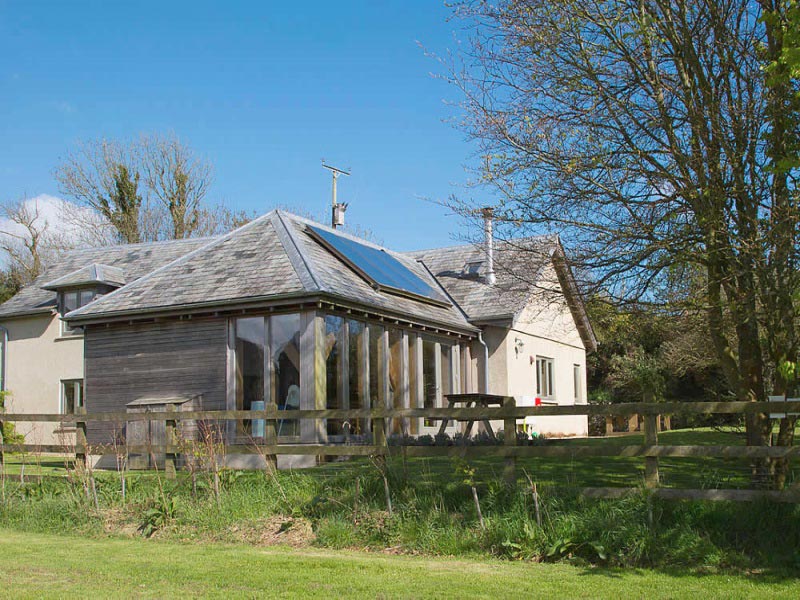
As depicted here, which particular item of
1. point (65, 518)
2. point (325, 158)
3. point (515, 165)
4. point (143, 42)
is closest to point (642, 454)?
point (515, 165)

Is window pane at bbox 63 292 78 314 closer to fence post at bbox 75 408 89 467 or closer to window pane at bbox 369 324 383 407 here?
window pane at bbox 369 324 383 407

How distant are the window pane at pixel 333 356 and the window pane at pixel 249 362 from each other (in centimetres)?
127

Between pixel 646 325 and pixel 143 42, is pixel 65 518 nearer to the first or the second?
pixel 646 325

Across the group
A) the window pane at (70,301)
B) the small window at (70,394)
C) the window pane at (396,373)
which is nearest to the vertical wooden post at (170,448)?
the window pane at (396,373)

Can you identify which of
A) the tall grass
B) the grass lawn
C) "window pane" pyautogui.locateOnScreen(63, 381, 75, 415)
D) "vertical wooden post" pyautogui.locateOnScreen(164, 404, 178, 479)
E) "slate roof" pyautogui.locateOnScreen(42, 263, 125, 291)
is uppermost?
"slate roof" pyautogui.locateOnScreen(42, 263, 125, 291)

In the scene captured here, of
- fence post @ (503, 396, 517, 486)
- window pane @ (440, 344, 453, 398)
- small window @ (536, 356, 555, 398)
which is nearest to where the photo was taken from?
fence post @ (503, 396, 517, 486)

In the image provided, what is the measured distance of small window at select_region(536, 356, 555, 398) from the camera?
25.4 meters

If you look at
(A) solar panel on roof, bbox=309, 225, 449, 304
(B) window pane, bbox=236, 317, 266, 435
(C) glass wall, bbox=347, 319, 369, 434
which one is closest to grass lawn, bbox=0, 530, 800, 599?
(B) window pane, bbox=236, 317, 266, 435

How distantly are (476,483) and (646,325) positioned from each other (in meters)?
3.54

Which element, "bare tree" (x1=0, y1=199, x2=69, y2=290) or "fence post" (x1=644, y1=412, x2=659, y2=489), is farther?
"bare tree" (x1=0, y1=199, x2=69, y2=290)

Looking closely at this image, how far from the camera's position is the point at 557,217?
33.4ft

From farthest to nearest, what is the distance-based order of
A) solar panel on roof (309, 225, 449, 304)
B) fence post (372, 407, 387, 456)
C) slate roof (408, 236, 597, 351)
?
solar panel on roof (309, 225, 449, 304) → slate roof (408, 236, 597, 351) → fence post (372, 407, 387, 456)

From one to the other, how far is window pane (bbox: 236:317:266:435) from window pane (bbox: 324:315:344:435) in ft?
4.17

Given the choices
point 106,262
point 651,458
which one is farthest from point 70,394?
point 651,458
